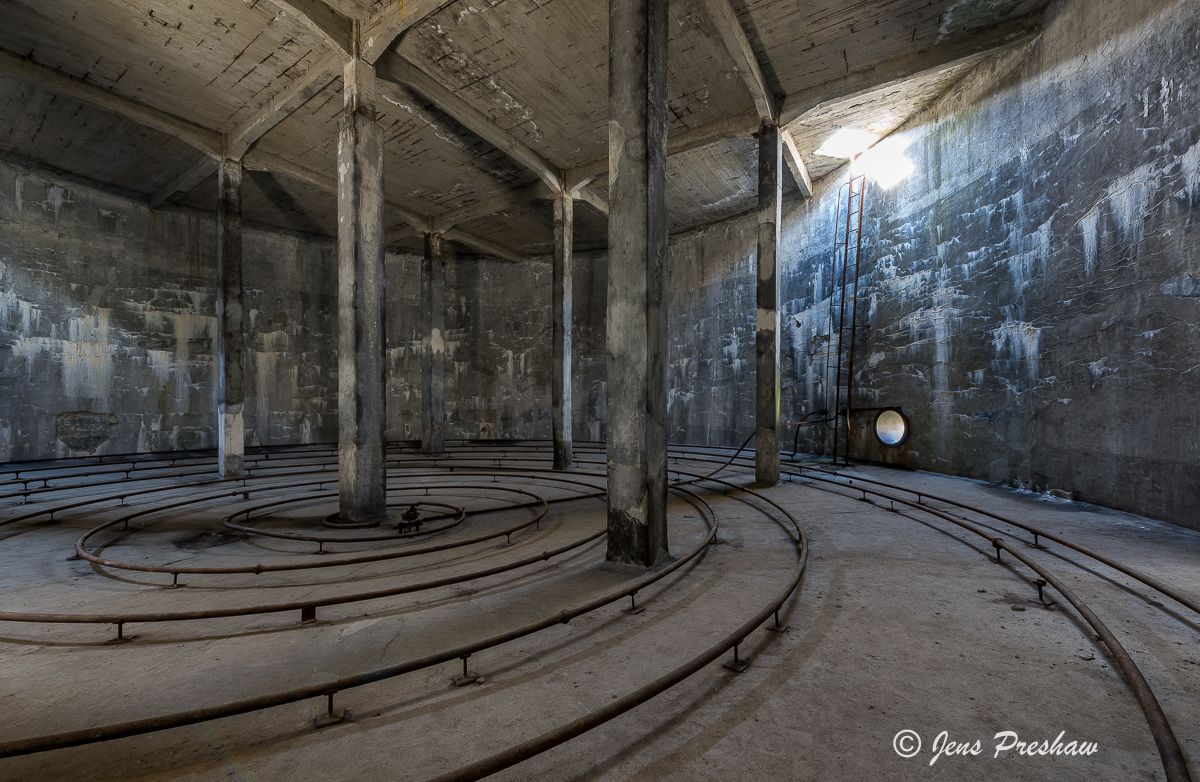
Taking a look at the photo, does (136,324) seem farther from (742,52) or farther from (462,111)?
(742,52)

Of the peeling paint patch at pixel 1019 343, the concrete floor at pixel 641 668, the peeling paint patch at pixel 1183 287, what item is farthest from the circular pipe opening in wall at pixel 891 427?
the concrete floor at pixel 641 668

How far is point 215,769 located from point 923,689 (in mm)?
3453

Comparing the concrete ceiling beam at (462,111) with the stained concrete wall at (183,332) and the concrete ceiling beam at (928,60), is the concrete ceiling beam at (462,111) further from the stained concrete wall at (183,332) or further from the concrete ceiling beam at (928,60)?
the stained concrete wall at (183,332)

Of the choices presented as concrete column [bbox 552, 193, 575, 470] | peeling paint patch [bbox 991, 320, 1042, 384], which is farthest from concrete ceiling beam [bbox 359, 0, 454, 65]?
peeling paint patch [bbox 991, 320, 1042, 384]

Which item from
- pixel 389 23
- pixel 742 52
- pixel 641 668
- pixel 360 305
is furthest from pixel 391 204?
pixel 641 668

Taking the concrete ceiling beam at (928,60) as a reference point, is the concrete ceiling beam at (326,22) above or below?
below

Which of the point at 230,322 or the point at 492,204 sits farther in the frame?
the point at 492,204

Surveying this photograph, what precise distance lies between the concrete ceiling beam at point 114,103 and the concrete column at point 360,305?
16.6ft

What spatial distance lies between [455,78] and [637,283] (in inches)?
253

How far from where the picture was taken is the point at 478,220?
15.4 metres

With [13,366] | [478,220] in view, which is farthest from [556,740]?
[13,366]

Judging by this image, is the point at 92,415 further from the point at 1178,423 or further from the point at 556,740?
the point at 1178,423

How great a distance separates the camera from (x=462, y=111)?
30.5ft

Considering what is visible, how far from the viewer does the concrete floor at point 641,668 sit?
227 cm
